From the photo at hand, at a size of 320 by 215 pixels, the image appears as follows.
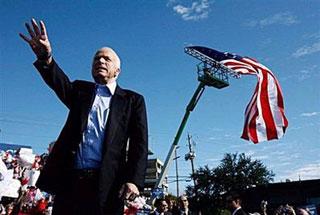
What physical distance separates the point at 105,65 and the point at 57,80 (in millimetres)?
323

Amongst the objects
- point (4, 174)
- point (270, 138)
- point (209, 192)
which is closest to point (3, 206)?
point (4, 174)

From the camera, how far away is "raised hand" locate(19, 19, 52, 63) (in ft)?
8.00

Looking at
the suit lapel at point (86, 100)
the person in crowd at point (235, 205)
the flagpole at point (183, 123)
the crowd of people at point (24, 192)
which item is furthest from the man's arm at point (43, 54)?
the flagpole at point (183, 123)

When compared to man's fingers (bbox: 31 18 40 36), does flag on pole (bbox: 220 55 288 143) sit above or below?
above

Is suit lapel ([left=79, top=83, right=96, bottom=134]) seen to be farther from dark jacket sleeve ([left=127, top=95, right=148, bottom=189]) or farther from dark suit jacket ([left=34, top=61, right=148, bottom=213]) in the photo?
dark jacket sleeve ([left=127, top=95, right=148, bottom=189])

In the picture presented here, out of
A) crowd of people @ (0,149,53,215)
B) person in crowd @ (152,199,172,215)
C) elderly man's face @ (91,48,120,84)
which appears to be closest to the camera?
elderly man's face @ (91,48,120,84)

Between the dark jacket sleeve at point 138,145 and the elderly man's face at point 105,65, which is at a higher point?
the elderly man's face at point 105,65

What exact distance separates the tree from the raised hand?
3873cm

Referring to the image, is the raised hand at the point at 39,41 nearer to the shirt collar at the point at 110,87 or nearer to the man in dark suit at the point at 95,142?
the man in dark suit at the point at 95,142

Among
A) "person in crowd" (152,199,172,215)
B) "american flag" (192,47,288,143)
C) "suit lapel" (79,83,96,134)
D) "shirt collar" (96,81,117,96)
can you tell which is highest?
"american flag" (192,47,288,143)

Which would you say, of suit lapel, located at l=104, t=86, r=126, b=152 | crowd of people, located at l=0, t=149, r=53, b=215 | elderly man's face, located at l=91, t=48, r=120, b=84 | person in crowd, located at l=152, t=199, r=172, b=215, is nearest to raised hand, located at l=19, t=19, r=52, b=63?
elderly man's face, located at l=91, t=48, r=120, b=84

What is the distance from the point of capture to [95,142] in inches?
96.7

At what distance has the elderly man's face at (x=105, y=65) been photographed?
262 cm

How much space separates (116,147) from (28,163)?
5478 millimetres
